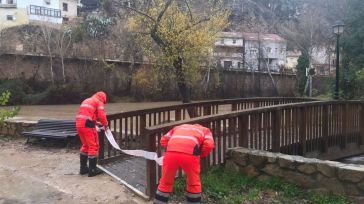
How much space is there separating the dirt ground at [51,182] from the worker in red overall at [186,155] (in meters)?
1.25

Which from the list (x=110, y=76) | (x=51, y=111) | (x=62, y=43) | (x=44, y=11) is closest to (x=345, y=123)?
(x=51, y=111)

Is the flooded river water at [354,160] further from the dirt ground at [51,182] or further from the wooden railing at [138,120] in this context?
the dirt ground at [51,182]

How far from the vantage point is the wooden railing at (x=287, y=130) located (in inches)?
265

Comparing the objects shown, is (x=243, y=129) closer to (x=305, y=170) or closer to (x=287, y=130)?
(x=305, y=170)

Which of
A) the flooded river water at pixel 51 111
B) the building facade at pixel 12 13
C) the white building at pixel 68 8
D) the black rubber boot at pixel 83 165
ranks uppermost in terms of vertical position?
the white building at pixel 68 8

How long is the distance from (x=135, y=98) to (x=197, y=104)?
97.6 feet

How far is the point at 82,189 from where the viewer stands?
6.85 m

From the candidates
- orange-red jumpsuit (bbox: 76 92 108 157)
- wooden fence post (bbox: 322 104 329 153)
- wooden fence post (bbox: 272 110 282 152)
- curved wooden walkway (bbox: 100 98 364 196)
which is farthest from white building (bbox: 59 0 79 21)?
wooden fence post (bbox: 272 110 282 152)

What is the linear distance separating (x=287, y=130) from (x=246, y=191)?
2779 mm

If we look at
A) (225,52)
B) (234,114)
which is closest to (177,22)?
(234,114)

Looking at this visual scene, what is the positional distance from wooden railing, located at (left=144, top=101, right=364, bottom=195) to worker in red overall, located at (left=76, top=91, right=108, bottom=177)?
1.81 metres

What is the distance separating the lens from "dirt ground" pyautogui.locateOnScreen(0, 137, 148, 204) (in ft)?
20.9

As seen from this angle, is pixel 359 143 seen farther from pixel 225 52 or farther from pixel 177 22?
pixel 225 52

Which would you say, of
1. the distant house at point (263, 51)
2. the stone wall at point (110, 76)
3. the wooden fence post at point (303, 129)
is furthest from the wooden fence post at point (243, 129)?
the distant house at point (263, 51)
